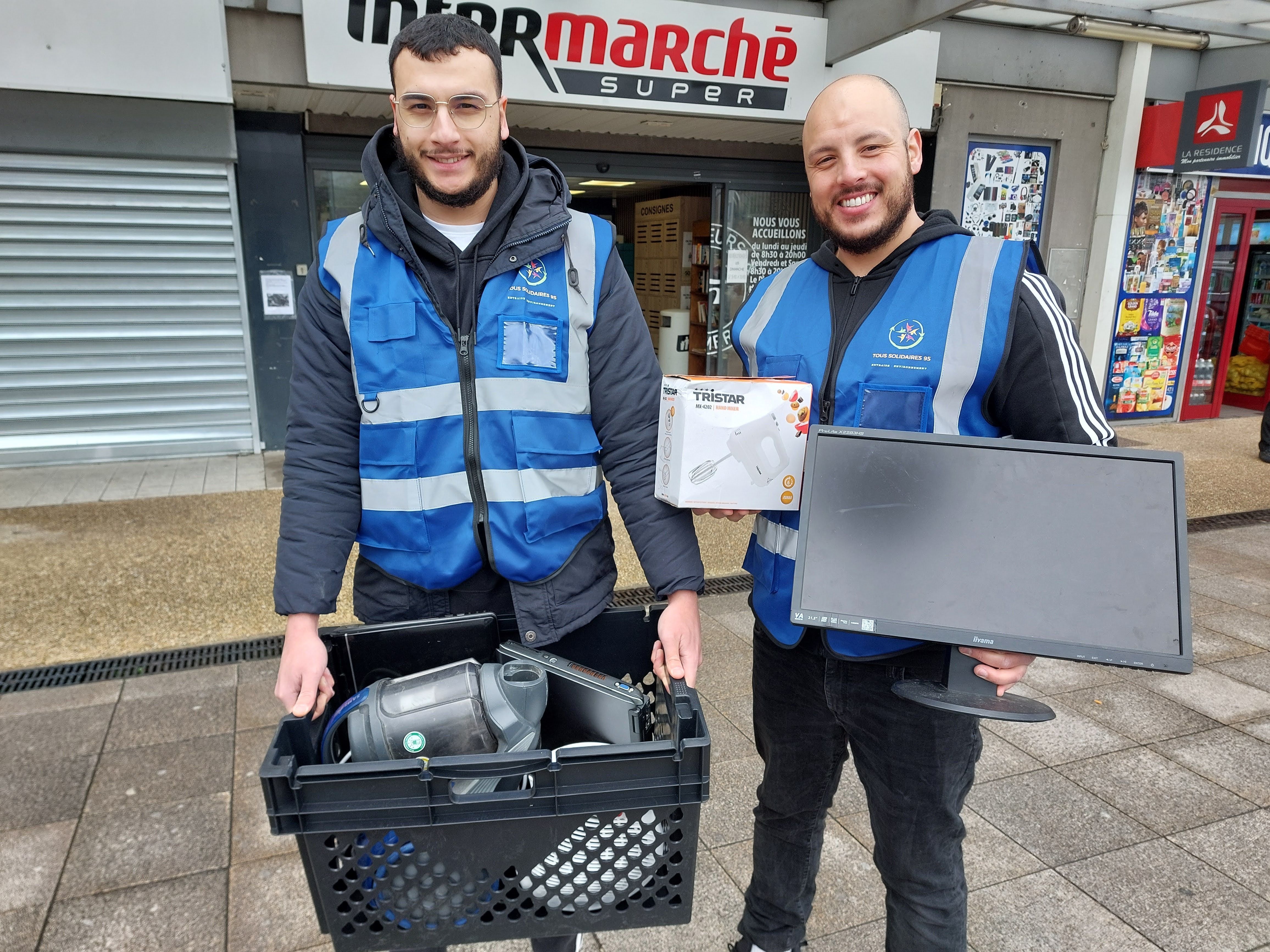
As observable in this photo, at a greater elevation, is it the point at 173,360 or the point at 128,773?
the point at 173,360

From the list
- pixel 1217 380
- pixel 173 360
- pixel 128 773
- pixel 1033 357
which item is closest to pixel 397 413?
pixel 1033 357

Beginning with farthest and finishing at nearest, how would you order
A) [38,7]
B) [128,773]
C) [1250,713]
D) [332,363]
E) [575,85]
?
[575,85] < [38,7] < [1250,713] < [128,773] < [332,363]

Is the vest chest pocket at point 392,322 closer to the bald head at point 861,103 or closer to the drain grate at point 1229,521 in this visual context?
the bald head at point 861,103

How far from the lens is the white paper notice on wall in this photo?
723 centimetres

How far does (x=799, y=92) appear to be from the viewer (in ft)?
23.8

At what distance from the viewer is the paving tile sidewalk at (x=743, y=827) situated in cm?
230

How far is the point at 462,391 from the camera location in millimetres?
1642

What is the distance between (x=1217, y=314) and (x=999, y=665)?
10.7 m

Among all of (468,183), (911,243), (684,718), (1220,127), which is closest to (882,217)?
(911,243)

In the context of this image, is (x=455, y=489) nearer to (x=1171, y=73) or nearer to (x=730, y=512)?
(x=730, y=512)

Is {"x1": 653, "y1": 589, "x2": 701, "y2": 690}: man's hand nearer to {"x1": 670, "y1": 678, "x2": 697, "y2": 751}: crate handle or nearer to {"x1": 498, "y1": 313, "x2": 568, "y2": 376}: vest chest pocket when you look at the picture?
{"x1": 670, "y1": 678, "x2": 697, "y2": 751}: crate handle

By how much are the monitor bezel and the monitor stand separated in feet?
0.21

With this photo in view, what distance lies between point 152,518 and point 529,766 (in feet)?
18.4

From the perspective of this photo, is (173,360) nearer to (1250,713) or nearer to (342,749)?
(342,749)
